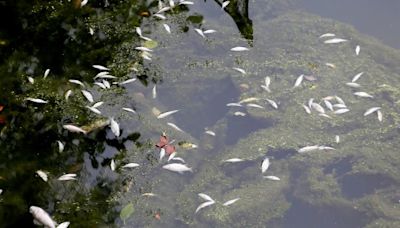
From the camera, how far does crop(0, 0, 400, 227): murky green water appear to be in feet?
9.84

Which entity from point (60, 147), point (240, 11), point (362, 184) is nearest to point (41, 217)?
point (60, 147)

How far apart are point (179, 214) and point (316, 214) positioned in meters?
2.63

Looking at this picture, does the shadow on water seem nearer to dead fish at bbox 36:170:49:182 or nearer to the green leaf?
the green leaf

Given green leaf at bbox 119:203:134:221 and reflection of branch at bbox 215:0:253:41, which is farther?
reflection of branch at bbox 215:0:253:41

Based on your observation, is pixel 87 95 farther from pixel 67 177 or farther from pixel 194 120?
pixel 194 120

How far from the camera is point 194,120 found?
8.07 meters

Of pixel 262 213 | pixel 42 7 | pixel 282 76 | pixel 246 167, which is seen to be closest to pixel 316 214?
pixel 262 213

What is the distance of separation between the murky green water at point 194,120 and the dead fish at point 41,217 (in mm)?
99

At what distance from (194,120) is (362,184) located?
131 inches

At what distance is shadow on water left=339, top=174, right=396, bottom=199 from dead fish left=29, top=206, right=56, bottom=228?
21.2 ft

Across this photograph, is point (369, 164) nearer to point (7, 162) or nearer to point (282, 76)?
point (282, 76)

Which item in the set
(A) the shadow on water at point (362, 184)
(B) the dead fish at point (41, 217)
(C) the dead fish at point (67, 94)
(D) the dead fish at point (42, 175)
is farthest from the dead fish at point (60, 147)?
(A) the shadow on water at point (362, 184)

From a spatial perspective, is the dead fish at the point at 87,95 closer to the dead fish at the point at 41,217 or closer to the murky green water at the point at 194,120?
the murky green water at the point at 194,120

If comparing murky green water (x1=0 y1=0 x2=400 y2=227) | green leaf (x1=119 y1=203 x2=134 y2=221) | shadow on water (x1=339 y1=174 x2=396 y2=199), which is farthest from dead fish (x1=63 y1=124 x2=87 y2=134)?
shadow on water (x1=339 y1=174 x2=396 y2=199)
